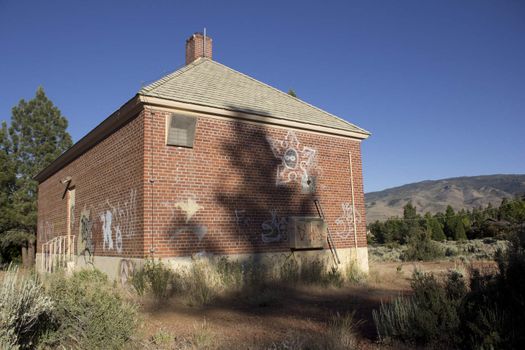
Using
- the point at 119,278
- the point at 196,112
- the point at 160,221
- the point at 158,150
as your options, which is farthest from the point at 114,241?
the point at 196,112

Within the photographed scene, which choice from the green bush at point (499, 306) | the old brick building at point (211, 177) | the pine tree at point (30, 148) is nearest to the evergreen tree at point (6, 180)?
the pine tree at point (30, 148)

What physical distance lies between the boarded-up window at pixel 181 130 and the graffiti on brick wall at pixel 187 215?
143cm

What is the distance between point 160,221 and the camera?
10406 mm

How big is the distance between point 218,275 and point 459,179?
20030 centimetres

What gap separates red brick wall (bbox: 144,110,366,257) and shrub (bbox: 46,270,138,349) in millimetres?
4384

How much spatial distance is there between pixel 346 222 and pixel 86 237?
8642mm

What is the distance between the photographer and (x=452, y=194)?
160000 millimetres

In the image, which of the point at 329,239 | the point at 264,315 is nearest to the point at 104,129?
the point at 329,239

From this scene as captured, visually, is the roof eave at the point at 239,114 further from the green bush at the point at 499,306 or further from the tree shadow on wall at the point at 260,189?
the green bush at the point at 499,306

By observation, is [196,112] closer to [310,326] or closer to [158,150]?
[158,150]

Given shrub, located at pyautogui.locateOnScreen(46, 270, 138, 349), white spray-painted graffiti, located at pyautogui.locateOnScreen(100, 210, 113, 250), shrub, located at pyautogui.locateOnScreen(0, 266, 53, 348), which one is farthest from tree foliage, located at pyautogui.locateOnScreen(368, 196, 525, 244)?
shrub, located at pyautogui.locateOnScreen(0, 266, 53, 348)

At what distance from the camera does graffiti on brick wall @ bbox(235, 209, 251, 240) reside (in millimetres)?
11617

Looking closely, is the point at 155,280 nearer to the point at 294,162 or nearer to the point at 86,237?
the point at 86,237

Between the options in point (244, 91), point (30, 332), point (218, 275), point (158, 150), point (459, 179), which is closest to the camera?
point (30, 332)
